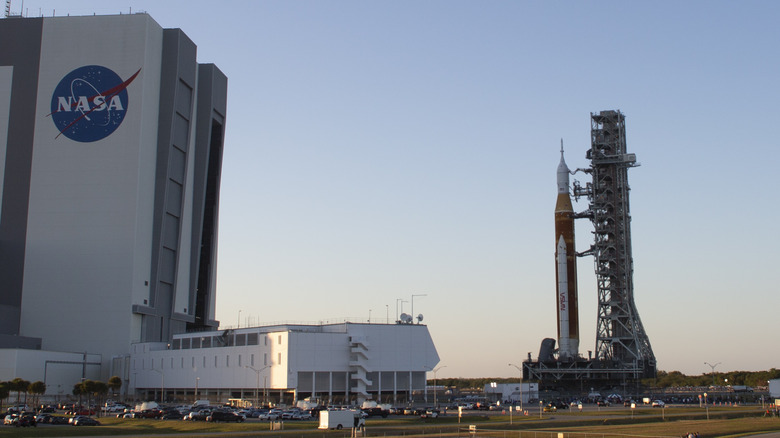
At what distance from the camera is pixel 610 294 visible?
151250mm

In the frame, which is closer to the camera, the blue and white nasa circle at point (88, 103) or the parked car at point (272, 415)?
the parked car at point (272, 415)

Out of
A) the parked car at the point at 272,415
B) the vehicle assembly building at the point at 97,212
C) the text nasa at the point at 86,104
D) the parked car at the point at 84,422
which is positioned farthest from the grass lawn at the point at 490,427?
the text nasa at the point at 86,104

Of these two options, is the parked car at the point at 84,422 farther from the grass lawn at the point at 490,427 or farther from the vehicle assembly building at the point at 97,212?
the vehicle assembly building at the point at 97,212

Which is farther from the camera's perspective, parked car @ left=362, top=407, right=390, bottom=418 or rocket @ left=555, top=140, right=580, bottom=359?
rocket @ left=555, top=140, right=580, bottom=359

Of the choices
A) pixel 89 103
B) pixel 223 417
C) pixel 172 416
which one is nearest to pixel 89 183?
pixel 89 103

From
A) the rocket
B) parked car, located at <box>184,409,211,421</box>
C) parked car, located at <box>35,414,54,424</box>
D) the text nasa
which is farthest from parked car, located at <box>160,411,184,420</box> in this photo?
the rocket

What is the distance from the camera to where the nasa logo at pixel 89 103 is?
146 m

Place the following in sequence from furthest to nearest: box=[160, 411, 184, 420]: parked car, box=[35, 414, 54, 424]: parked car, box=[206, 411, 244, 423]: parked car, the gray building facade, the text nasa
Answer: the text nasa → the gray building facade → box=[160, 411, 184, 420]: parked car → box=[206, 411, 244, 423]: parked car → box=[35, 414, 54, 424]: parked car

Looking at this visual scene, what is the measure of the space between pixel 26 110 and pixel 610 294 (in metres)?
108

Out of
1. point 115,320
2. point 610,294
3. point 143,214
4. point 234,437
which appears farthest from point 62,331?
point 610,294

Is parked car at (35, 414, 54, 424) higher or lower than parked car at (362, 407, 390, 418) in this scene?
lower

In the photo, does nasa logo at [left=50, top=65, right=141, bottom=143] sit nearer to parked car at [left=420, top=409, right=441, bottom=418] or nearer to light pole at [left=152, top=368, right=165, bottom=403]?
light pole at [left=152, top=368, right=165, bottom=403]

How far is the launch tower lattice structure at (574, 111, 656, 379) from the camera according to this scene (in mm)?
149250

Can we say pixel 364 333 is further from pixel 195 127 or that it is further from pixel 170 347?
pixel 195 127
